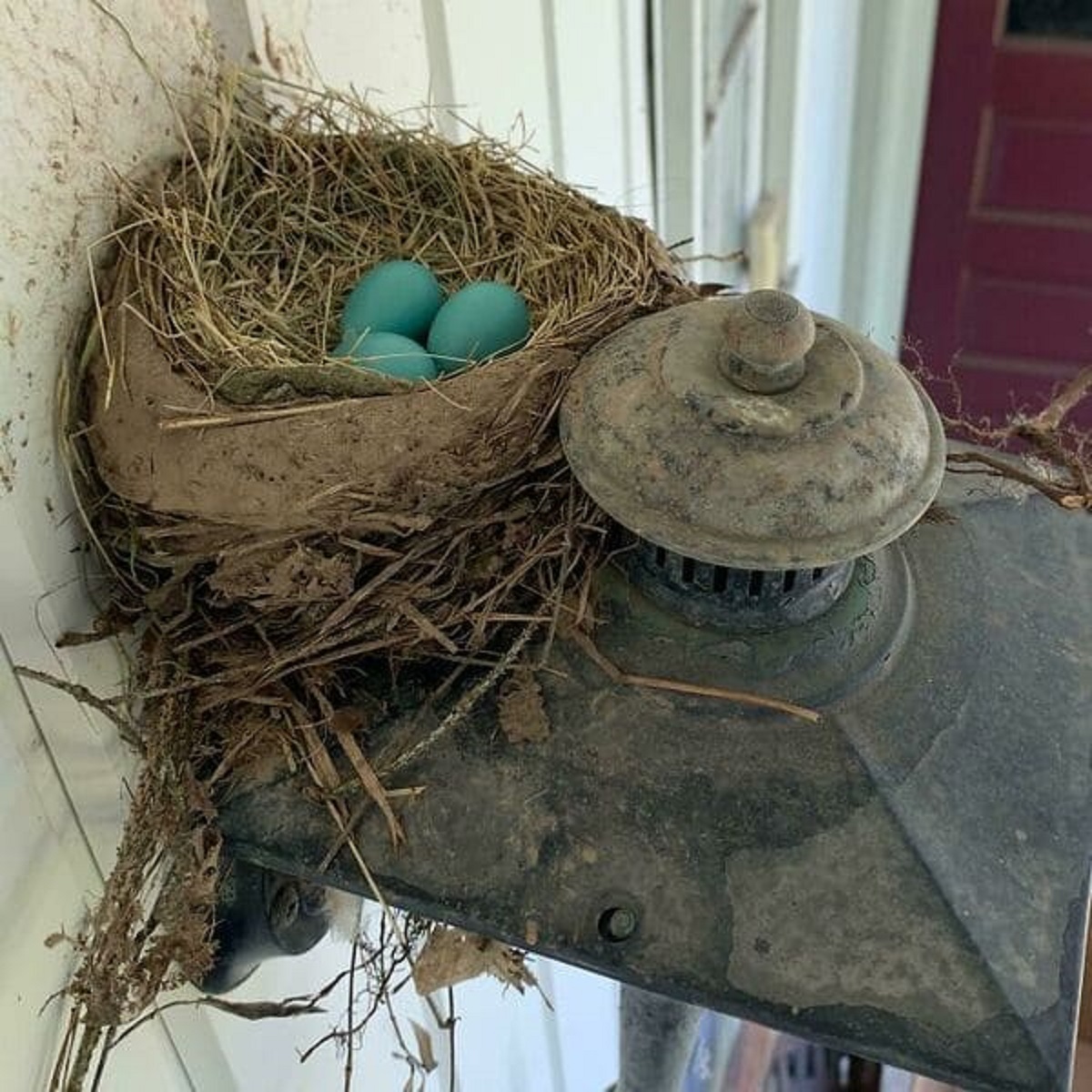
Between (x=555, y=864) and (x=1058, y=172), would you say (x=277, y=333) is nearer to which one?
(x=555, y=864)

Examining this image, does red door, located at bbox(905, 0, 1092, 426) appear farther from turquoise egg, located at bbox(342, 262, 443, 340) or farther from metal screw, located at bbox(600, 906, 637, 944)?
metal screw, located at bbox(600, 906, 637, 944)

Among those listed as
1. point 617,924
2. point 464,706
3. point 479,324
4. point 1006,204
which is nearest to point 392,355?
point 479,324

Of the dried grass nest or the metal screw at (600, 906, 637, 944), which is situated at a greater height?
the dried grass nest

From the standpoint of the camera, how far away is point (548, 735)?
614 mm

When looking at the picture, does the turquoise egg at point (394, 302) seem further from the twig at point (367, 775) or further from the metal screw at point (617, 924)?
the metal screw at point (617, 924)

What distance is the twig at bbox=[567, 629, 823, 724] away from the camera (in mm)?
603

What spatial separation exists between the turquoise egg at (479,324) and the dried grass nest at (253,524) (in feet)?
0.12

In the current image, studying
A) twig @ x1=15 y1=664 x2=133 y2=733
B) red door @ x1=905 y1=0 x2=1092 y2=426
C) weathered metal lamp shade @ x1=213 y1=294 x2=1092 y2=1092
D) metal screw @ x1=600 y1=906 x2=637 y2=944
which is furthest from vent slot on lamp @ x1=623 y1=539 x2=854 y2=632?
red door @ x1=905 y1=0 x2=1092 y2=426

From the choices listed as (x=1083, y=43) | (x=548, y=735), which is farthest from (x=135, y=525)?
(x=1083, y=43)

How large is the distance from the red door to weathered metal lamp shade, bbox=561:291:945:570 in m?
1.90

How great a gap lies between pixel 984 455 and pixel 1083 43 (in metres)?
2.02

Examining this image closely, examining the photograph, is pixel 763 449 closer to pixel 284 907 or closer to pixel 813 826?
pixel 813 826

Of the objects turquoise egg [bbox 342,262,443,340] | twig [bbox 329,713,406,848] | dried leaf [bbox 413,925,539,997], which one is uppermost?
turquoise egg [bbox 342,262,443,340]

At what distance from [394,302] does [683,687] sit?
273mm
